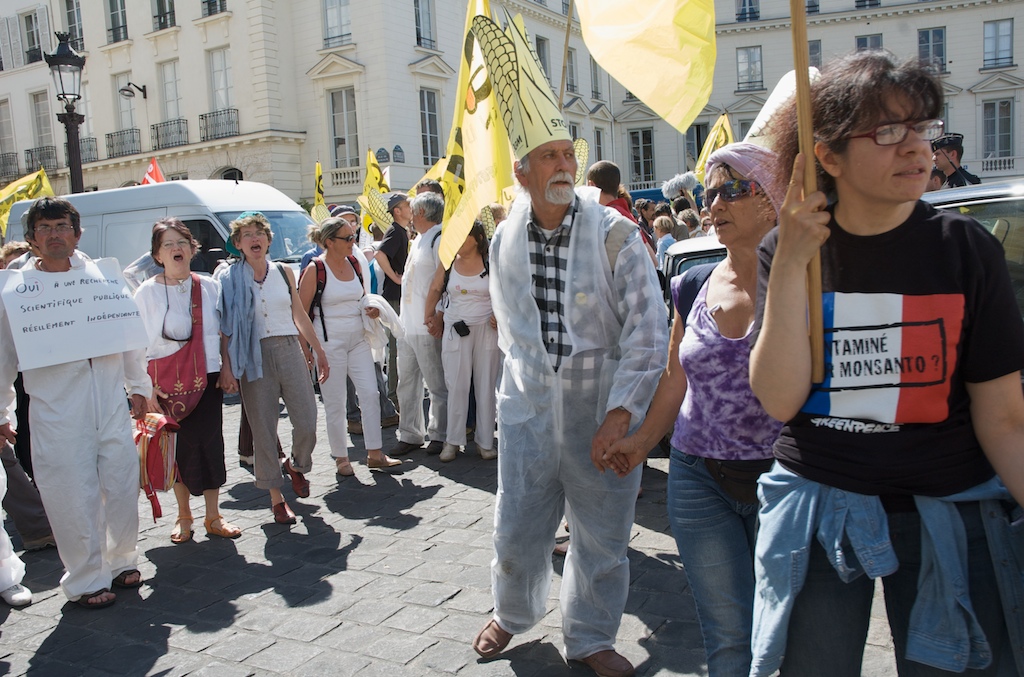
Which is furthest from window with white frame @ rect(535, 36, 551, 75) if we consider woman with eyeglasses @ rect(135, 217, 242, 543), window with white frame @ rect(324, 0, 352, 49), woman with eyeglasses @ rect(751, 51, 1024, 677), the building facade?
woman with eyeglasses @ rect(751, 51, 1024, 677)

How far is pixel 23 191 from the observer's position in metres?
12.6

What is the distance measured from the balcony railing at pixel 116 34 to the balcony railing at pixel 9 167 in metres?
6.76

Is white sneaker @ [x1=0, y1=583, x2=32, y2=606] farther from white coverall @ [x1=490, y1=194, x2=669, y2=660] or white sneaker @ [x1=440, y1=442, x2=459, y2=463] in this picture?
white sneaker @ [x1=440, y1=442, x2=459, y2=463]

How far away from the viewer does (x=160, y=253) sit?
17.2 ft

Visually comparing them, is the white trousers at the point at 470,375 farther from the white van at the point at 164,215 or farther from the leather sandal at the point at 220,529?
the white van at the point at 164,215

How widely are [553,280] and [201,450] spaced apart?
10.3 feet

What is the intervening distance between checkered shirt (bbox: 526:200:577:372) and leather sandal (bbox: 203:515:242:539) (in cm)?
306

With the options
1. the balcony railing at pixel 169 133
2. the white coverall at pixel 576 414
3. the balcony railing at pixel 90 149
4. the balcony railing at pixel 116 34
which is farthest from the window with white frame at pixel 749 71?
the white coverall at pixel 576 414

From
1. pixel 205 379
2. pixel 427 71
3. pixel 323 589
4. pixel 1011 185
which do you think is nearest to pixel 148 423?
pixel 205 379

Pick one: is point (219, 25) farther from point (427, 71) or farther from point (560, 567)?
point (560, 567)

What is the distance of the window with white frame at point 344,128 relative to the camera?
Result: 26.6 meters

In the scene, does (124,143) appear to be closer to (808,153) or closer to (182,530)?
(182,530)

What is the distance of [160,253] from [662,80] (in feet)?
11.7

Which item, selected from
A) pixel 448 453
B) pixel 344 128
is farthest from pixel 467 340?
pixel 344 128
